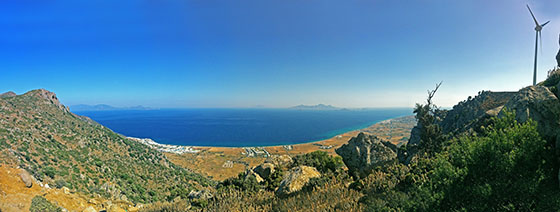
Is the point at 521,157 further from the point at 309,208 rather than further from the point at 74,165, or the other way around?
the point at 74,165

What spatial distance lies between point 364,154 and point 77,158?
3908 cm

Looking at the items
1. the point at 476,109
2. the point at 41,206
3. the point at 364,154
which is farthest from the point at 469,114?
the point at 41,206

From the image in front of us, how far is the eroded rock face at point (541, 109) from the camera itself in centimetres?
779

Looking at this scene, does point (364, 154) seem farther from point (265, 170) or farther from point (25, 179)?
point (25, 179)

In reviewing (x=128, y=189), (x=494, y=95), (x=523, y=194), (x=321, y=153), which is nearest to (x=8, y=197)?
(x=128, y=189)

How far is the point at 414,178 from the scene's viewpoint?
8867 millimetres

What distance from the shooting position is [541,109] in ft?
28.6

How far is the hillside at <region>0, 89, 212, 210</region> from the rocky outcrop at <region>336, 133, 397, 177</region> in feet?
46.5

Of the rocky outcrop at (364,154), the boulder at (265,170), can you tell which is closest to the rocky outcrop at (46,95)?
the boulder at (265,170)

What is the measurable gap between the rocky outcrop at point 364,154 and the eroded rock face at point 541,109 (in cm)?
605

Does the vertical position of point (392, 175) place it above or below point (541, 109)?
below

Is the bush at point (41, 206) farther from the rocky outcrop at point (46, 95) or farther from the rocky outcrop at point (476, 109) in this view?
the rocky outcrop at point (46, 95)

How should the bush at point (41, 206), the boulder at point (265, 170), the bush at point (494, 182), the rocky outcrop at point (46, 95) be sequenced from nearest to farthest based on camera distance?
the bush at point (494, 182)
the bush at point (41, 206)
the boulder at point (265, 170)
the rocky outcrop at point (46, 95)

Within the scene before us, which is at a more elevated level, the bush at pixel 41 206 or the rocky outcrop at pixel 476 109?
the rocky outcrop at pixel 476 109
